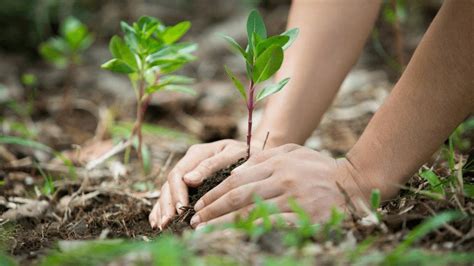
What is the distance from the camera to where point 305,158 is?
4.98 feet

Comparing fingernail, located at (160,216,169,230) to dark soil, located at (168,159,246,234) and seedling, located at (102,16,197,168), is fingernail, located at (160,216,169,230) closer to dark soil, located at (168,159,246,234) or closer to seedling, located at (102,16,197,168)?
dark soil, located at (168,159,246,234)

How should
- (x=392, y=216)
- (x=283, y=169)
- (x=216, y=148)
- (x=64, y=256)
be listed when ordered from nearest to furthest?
1. (x=64, y=256)
2. (x=392, y=216)
3. (x=283, y=169)
4. (x=216, y=148)

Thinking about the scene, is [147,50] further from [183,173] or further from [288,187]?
[288,187]

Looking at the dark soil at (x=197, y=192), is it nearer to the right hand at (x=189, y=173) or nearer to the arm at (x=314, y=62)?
the right hand at (x=189, y=173)

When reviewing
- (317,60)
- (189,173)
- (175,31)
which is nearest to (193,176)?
(189,173)

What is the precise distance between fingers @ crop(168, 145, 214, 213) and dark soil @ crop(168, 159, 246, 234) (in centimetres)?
2

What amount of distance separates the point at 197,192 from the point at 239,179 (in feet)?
0.72

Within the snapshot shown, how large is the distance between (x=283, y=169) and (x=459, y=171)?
1.32 ft

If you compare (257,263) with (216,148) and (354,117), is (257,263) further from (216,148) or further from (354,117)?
(354,117)

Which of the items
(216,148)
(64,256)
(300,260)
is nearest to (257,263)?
(300,260)

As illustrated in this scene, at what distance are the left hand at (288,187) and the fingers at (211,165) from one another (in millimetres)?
154

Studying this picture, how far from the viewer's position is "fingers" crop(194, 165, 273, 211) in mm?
1512

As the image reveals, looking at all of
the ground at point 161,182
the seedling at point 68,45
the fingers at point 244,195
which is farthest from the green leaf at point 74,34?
the fingers at point 244,195

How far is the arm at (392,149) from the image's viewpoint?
143 cm
